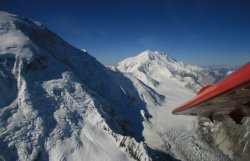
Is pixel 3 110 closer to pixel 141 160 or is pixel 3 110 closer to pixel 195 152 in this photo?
pixel 141 160

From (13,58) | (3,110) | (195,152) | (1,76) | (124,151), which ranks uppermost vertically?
(13,58)

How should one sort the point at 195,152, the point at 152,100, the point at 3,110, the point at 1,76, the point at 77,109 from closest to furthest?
the point at 3,110, the point at 1,76, the point at 77,109, the point at 195,152, the point at 152,100

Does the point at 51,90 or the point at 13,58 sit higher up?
the point at 13,58

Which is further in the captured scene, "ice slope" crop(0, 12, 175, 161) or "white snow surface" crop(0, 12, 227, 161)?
"white snow surface" crop(0, 12, 227, 161)

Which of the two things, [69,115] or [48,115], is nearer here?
[48,115]

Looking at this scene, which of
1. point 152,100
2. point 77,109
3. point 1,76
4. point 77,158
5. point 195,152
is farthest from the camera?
point 152,100

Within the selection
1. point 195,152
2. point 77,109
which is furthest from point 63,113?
point 195,152

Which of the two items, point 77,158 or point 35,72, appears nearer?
point 77,158
